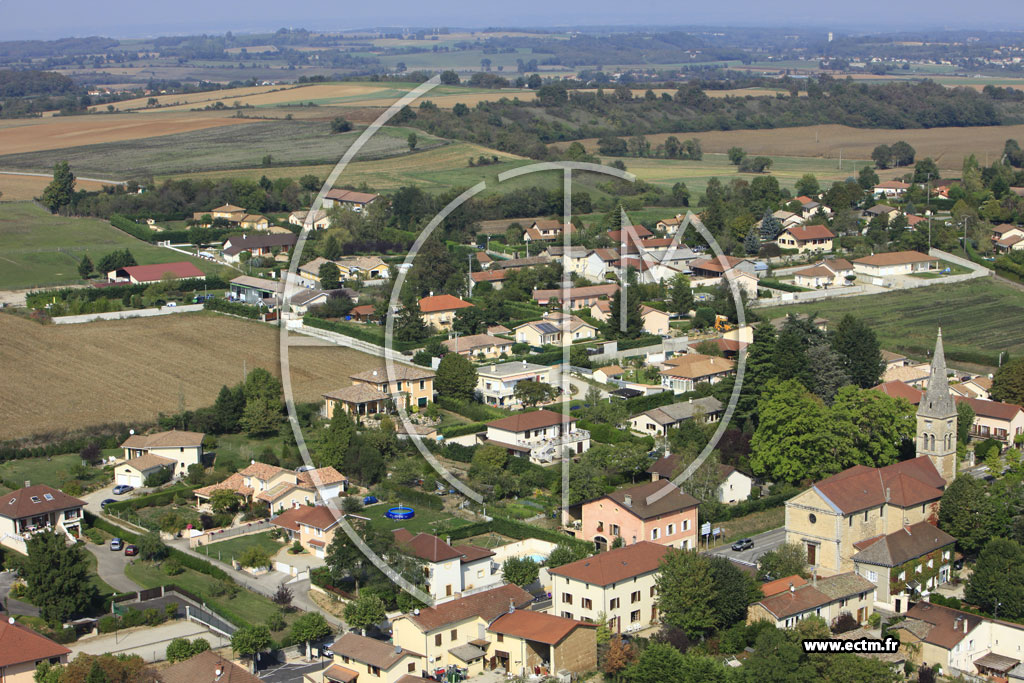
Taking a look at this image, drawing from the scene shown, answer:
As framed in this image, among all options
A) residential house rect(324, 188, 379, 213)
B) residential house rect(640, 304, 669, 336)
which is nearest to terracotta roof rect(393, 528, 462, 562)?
residential house rect(640, 304, 669, 336)

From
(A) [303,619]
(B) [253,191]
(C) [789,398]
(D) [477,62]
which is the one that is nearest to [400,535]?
(A) [303,619]

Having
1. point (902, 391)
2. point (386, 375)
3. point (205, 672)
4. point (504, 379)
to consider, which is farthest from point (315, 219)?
point (205, 672)

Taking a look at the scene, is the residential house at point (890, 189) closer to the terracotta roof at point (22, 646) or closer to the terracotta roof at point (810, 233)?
the terracotta roof at point (810, 233)

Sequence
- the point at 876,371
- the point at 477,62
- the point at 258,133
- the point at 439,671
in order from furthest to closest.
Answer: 1. the point at 477,62
2. the point at 258,133
3. the point at 876,371
4. the point at 439,671

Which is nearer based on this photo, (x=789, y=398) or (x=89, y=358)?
(x=789, y=398)

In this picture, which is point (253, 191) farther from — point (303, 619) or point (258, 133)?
point (303, 619)

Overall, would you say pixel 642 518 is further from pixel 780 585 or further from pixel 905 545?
pixel 905 545

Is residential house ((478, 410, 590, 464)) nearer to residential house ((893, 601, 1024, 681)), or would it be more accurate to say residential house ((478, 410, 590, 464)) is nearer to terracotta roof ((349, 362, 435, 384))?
terracotta roof ((349, 362, 435, 384))
